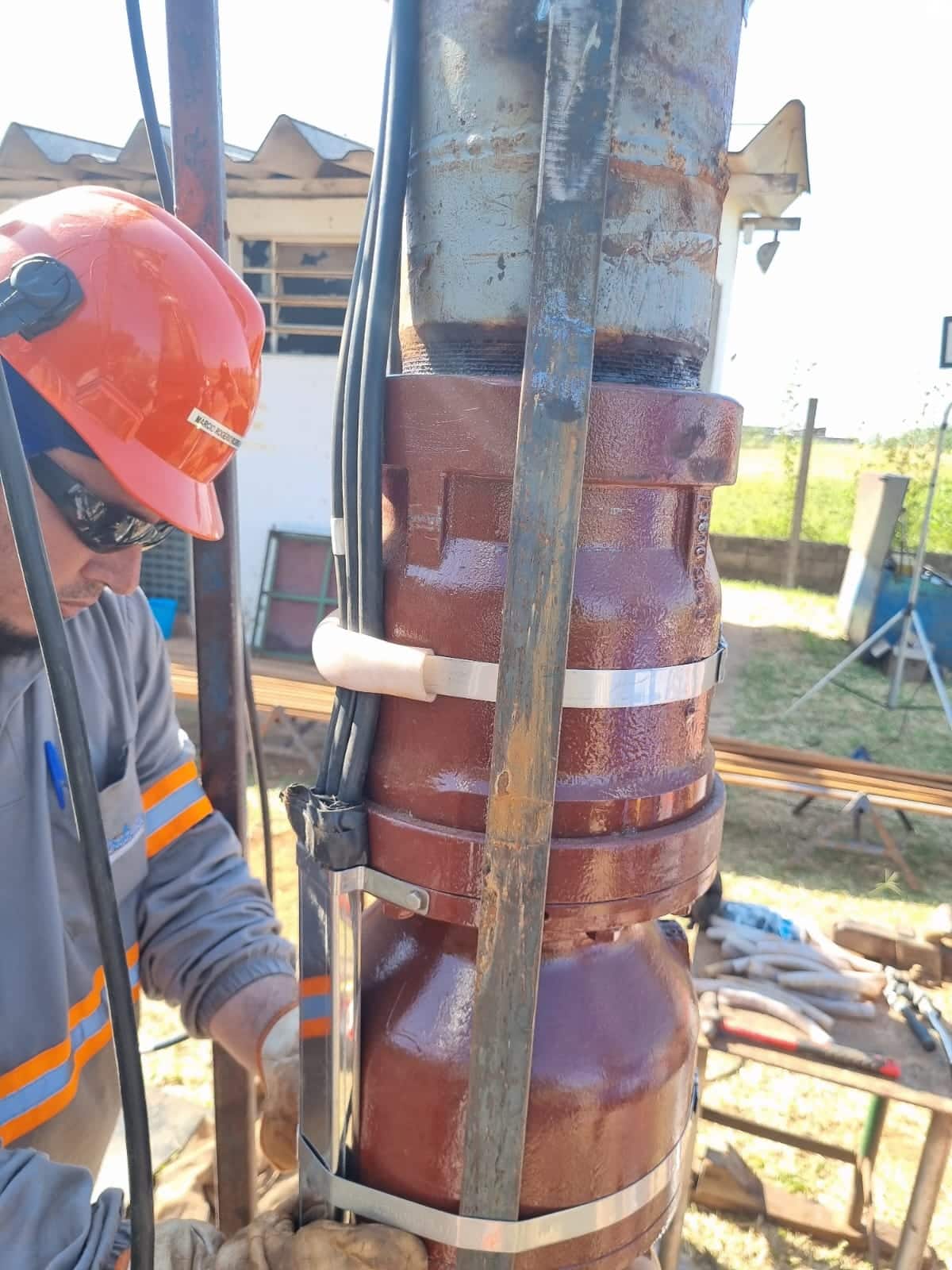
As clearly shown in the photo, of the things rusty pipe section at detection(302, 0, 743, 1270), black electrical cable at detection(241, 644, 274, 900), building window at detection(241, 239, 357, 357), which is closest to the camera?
rusty pipe section at detection(302, 0, 743, 1270)

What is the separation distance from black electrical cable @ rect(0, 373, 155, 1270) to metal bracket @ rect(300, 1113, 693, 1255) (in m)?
0.17

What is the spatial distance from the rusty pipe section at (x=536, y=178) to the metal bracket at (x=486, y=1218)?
789 millimetres

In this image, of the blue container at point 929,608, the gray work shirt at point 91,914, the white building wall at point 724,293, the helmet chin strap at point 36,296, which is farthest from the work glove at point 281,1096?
the blue container at point 929,608

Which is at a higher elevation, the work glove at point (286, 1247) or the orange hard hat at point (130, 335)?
the orange hard hat at point (130, 335)

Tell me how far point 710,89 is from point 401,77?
0.28m

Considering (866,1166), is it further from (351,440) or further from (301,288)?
(301,288)

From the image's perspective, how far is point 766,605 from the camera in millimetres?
9961

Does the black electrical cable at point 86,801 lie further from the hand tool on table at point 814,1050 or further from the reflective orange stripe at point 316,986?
the hand tool on table at point 814,1050

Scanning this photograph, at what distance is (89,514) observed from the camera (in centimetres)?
119

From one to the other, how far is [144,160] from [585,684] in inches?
243

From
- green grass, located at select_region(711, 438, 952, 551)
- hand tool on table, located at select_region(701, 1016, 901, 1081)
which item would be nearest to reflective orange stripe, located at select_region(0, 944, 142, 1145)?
hand tool on table, located at select_region(701, 1016, 901, 1081)

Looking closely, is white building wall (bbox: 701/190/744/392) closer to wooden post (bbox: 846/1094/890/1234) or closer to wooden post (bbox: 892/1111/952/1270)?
wooden post (bbox: 846/1094/890/1234)

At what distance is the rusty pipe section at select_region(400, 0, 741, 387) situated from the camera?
2.51ft

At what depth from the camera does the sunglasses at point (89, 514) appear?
1162mm
